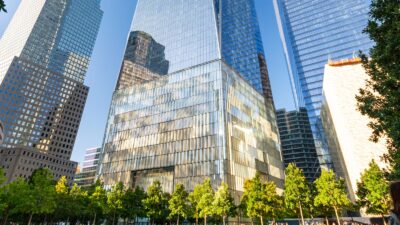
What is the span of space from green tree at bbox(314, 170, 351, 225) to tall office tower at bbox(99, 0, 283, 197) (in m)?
21.2

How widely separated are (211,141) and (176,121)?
1348cm

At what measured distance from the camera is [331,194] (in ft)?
121

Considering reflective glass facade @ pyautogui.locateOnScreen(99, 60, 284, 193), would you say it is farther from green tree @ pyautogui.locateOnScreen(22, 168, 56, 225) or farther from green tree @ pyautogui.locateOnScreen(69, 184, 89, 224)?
green tree @ pyautogui.locateOnScreen(22, 168, 56, 225)

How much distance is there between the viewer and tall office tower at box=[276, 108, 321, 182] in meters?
115

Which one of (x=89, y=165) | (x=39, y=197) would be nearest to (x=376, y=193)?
(x=39, y=197)

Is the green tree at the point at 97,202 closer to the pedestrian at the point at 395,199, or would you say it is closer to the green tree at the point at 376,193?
the green tree at the point at 376,193

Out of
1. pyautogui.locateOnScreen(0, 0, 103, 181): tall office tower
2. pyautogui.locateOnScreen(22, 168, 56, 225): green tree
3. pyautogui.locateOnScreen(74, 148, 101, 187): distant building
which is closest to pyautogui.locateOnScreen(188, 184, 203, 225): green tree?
pyautogui.locateOnScreen(22, 168, 56, 225): green tree

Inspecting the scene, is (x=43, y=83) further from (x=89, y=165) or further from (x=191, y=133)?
(x=191, y=133)

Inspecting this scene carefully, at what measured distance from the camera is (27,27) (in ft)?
568

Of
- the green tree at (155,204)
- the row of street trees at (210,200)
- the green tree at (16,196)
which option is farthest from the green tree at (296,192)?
the green tree at (16,196)

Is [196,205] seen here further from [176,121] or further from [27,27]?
[27,27]

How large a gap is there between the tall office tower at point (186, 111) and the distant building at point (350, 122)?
22213mm

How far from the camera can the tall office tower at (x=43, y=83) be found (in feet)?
432

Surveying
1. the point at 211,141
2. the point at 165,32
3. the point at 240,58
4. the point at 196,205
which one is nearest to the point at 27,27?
the point at 165,32
